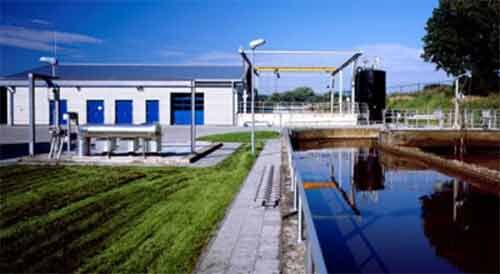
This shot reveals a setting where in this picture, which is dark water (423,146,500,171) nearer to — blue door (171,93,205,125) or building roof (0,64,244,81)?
building roof (0,64,244,81)

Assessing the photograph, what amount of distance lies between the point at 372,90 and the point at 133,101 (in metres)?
15.0

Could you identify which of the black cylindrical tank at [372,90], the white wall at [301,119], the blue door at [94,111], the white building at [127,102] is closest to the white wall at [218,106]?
the white building at [127,102]

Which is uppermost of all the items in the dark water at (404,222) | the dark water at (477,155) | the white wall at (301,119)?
the white wall at (301,119)

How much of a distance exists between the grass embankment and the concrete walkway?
24.6 meters

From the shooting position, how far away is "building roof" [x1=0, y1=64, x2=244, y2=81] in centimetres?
2988

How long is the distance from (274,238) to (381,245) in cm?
208

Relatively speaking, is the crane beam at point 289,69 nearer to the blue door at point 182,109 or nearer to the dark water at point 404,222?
the blue door at point 182,109

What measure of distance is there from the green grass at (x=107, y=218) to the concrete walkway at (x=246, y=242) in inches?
6.7

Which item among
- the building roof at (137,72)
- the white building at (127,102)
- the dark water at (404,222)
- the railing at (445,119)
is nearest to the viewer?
the dark water at (404,222)

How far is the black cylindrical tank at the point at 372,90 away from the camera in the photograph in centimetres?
2681

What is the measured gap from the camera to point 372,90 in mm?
26875

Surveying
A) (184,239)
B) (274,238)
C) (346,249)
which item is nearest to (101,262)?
(184,239)

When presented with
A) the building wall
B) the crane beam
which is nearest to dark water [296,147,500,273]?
the crane beam

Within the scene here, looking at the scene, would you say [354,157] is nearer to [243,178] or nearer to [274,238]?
[243,178]
